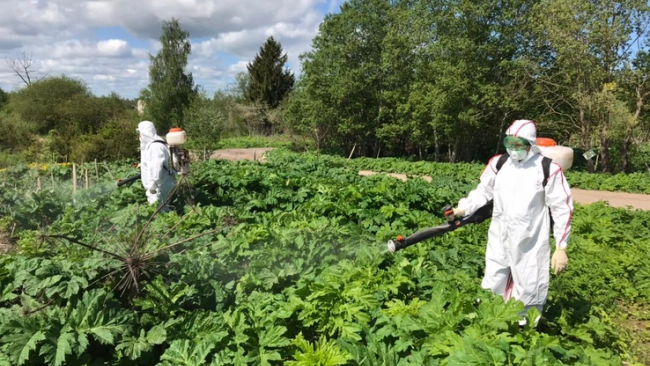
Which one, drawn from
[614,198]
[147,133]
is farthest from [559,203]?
[614,198]

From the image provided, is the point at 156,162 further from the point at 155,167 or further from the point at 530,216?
the point at 530,216

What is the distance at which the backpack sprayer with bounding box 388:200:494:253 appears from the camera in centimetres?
385

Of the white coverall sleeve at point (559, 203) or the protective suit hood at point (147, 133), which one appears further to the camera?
the protective suit hood at point (147, 133)

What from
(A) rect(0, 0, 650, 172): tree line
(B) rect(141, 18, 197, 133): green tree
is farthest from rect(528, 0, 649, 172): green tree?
(B) rect(141, 18, 197, 133): green tree

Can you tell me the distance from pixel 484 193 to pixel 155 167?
15.7 ft

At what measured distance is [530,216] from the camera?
3.47 metres

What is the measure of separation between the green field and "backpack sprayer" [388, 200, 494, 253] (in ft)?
0.81

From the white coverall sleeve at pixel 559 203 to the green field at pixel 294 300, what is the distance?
75 centimetres

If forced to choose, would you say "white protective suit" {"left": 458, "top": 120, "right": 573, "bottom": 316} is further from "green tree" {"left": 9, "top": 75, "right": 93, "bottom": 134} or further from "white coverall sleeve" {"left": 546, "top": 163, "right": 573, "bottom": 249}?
"green tree" {"left": 9, "top": 75, "right": 93, "bottom": 134}

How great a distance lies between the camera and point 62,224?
555 cm

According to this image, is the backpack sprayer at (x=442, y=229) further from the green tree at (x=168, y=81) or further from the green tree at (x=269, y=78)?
the green tree at (x=269, y=78)

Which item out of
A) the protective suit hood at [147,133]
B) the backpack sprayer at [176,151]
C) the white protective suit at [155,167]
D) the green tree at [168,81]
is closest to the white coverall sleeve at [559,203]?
the backpack sprayer at [176,151]

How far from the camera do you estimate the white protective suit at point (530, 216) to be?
134 inches

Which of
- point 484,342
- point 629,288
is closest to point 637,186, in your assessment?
point 629,288
